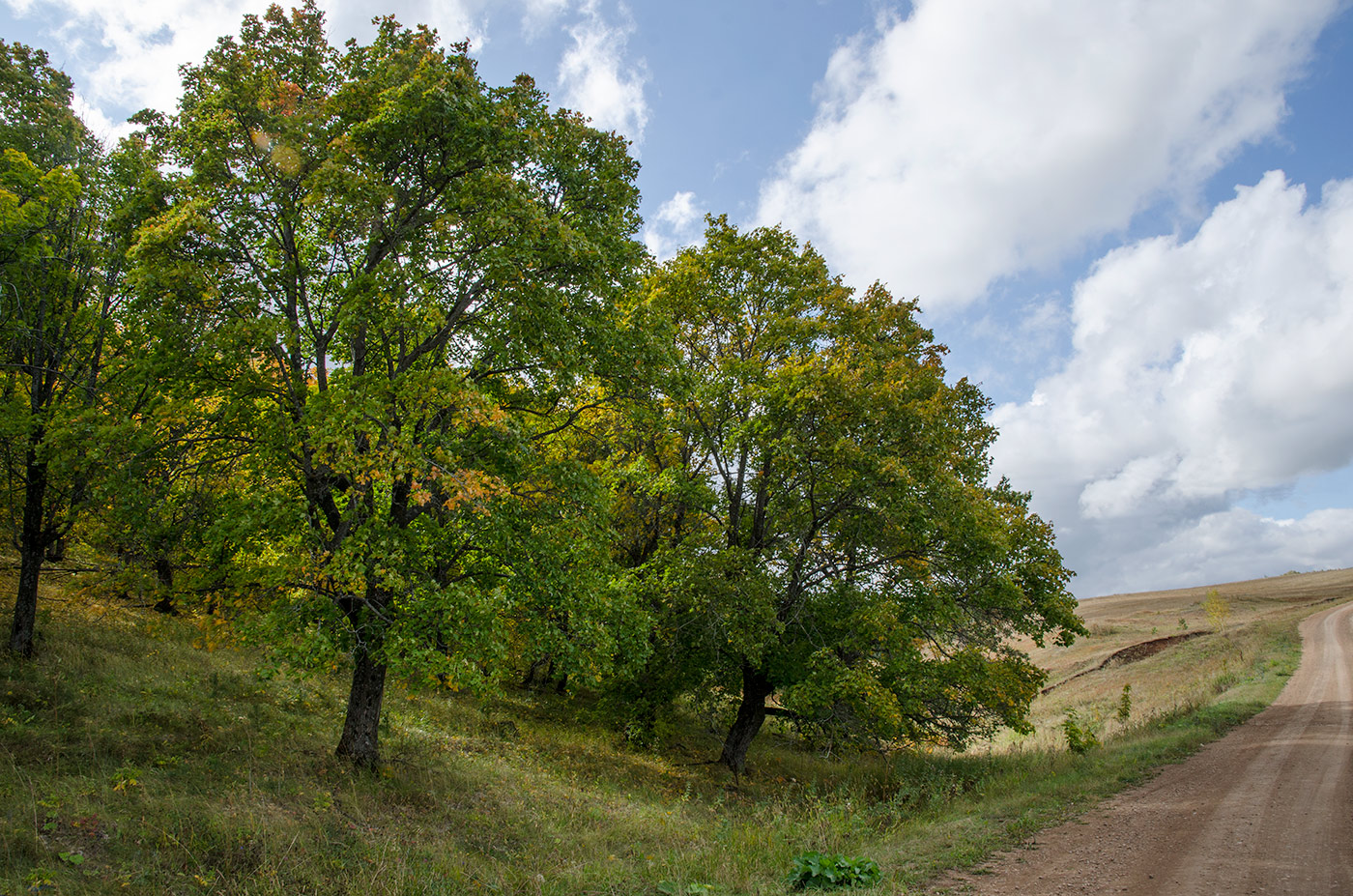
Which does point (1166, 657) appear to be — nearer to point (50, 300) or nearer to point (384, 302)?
point (384, 302)

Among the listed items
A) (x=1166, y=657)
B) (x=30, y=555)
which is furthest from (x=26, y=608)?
(x=1166, y=657)

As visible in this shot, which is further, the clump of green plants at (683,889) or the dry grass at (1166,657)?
the dry grass at (1166,657)

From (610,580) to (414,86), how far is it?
9.64 meters

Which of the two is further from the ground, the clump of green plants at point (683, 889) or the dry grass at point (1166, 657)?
the clump of green plants at point (683, 889)

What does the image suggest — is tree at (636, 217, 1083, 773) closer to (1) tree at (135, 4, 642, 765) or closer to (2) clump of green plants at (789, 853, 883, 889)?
(1) tree at (135, 4, 642, 765)

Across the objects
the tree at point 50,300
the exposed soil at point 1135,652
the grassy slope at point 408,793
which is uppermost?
the tree at point 50,300

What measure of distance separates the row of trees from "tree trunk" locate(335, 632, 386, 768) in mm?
50

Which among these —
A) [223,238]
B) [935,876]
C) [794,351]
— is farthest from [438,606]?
[794,351]

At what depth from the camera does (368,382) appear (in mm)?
9805

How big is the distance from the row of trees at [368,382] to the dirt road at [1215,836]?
4538mm

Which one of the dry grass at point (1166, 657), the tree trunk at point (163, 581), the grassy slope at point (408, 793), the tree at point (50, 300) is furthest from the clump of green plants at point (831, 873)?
the dry grass at point (1166, 657)

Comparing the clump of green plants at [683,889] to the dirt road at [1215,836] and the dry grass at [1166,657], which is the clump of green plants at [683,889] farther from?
the dry grass at [1166,657]

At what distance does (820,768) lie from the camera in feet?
64.0

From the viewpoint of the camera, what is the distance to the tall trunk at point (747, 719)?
1781 centimetres
